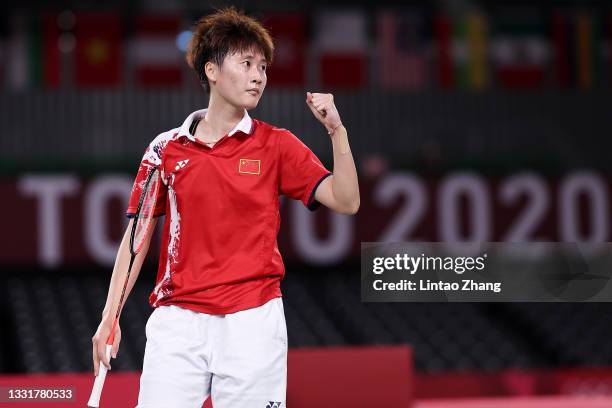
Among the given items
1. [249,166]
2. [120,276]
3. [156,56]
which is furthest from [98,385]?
[156,56]

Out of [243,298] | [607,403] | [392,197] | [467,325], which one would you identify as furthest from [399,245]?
[467,325]

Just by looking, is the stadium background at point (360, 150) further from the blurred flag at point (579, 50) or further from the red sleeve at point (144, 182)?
the red sleeve at point (144, 182)

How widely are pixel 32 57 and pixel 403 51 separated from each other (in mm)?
3845

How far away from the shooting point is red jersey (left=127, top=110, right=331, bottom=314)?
2.93 m

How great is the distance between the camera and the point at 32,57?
1077 cm

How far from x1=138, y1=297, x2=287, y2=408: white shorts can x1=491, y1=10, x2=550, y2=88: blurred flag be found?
29.1 feet

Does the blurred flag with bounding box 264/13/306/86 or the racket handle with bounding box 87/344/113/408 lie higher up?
the blurred flag with bounding box 264/13/306/86

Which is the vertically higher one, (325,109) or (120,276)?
(325,109)

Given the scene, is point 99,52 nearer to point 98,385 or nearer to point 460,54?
point 460,54

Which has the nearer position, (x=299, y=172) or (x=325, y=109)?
(x=325, y=109)

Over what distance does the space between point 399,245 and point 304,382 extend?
7.18 feet

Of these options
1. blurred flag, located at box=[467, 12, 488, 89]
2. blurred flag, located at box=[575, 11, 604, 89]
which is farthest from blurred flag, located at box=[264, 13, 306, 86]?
blurred flag, located at box=[575, 11, 604, 89]

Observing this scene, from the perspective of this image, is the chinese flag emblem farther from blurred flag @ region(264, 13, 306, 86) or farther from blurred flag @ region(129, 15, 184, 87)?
blurred flag @ region(129, 15, 184, 87)

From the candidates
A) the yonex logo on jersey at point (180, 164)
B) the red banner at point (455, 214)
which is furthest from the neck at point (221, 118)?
the red banner at point (455, 214)
